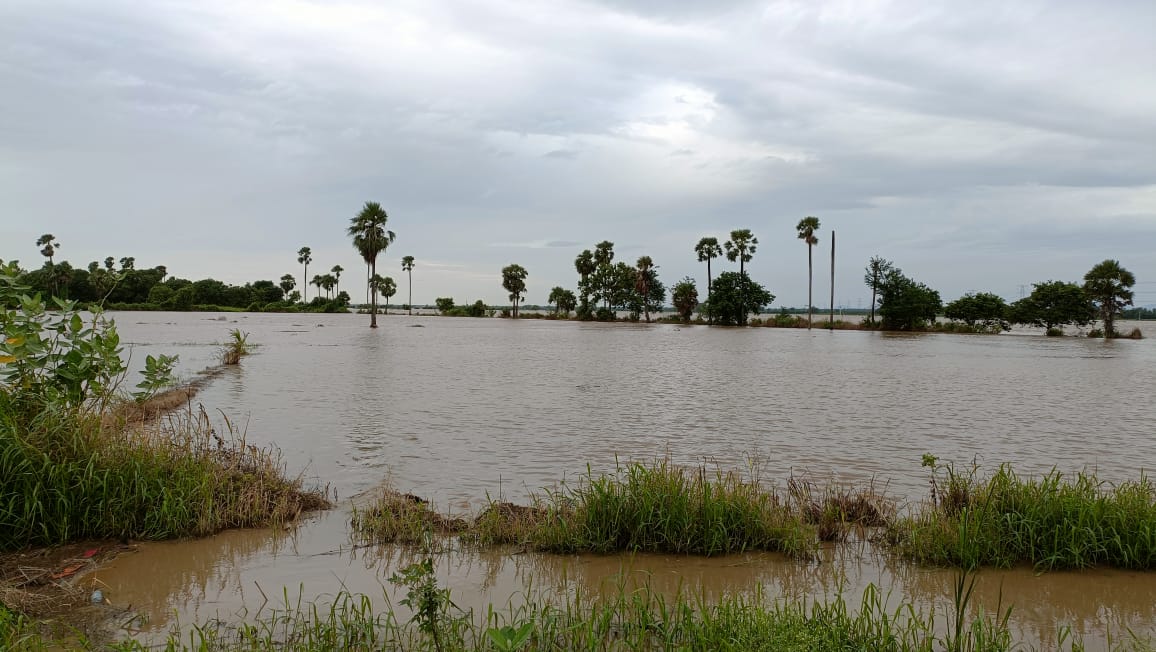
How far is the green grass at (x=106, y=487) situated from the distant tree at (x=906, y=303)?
7292 centimetres

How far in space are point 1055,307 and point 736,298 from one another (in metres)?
31.8

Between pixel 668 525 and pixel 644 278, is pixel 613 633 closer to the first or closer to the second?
pixel 668 525

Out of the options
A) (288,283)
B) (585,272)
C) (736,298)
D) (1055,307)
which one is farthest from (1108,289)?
(288,283)

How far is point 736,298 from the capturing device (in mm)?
82688

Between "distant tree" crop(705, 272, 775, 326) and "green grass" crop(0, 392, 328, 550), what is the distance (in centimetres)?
7930

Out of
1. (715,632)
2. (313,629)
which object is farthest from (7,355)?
(715,632)

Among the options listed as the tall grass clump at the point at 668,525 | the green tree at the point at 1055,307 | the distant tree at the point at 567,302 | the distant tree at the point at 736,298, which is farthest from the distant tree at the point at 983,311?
the tall grass clump at the point at 668,525

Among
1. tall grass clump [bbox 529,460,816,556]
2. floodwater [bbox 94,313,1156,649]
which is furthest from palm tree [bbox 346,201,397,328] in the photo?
tall grass clump [bbox 529,460,816,556]

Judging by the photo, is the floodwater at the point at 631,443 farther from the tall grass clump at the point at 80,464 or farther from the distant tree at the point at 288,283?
the distant tree at the point at 288,283

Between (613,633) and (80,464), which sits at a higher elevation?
(80,464)

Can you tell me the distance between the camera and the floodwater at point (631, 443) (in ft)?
16.7

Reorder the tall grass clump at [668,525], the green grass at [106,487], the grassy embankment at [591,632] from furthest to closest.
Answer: the tall grass clump at [668,525] < the green grass at [106,487] < the grassy embankment at [591,632]

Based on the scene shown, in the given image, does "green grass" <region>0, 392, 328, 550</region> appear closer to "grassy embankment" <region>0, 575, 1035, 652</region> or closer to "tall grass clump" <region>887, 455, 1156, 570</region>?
"grassy embankment" <region>0, 575, 1035, 652</region>

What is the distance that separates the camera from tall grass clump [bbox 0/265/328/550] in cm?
540
